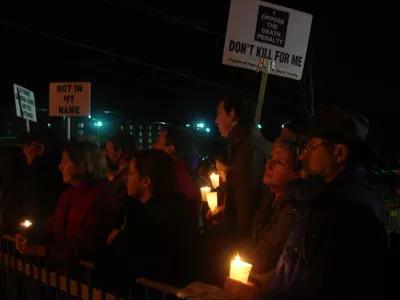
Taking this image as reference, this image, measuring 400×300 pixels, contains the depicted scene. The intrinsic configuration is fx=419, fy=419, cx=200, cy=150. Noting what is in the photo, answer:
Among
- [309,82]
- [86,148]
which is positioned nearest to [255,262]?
[86,148]

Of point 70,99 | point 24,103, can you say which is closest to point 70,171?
point 70,99

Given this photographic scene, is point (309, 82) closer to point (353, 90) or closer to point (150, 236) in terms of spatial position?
point (353, 90)

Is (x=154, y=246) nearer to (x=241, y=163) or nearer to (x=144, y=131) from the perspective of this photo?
(x=241, y=163)

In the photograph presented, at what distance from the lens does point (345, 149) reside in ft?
6.86

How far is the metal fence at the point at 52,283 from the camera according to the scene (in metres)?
2.83

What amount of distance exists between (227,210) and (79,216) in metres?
1.39

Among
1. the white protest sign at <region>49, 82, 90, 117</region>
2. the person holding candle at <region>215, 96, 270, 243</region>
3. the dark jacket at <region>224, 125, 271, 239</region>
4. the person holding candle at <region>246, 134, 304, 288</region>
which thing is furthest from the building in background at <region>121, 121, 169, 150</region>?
the person holding candle at <region>246, 134, 304, 288</region>

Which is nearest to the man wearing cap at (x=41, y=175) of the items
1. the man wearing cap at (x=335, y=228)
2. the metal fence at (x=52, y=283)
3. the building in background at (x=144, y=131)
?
the metal fence at (x=52, y=283)

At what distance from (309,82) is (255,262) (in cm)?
2204

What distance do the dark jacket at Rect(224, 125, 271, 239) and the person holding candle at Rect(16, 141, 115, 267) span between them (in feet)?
3.73

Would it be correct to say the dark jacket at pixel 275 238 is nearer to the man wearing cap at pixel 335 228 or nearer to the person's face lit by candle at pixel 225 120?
the man wearing cap at pixel 335 228

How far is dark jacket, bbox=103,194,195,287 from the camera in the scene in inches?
105

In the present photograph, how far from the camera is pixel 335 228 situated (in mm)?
1788

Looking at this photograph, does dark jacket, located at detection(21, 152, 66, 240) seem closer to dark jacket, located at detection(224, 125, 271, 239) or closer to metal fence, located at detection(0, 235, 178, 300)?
metal fence, located at detection(0, 235, 178, 300)
